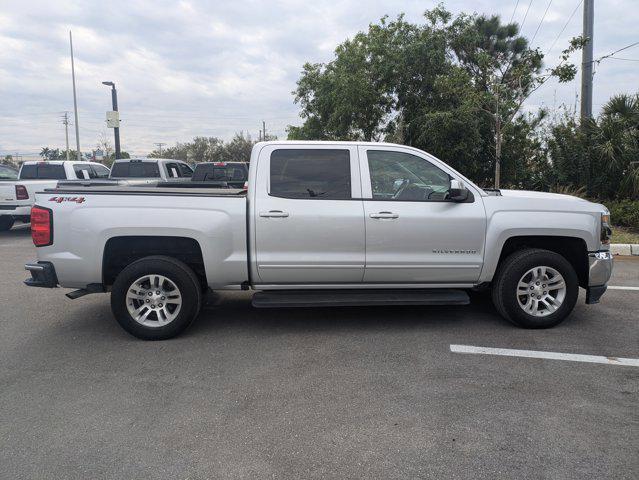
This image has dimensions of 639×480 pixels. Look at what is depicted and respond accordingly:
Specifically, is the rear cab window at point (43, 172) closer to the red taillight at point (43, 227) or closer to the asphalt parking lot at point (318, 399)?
A: the asphalt parking lot at point (318, 399)

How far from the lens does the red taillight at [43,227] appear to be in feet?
16.1

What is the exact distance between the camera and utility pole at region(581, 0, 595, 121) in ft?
45.6

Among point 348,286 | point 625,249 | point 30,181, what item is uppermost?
point 30,181

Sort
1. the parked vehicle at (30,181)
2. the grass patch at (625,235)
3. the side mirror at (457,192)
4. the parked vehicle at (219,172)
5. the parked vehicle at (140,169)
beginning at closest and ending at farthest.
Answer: the side mirror at (457,192), the grass patch at (625,235), the parked vehicle at (30,181), the parked vehicle at (219,172), the parked vehicle at (140,169)

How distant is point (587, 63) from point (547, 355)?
1224 centimetres

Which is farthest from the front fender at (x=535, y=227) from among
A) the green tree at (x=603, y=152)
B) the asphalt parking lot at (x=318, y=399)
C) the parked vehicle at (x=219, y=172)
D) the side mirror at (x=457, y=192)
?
the parked vehicle at (x=219, y=172)

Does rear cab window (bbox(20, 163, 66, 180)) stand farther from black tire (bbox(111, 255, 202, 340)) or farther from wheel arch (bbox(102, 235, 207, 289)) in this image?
black tire (bbox(111, 255, 202, 340))

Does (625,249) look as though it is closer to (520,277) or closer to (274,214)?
(520,277)

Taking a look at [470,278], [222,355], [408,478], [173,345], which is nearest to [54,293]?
[173,345]

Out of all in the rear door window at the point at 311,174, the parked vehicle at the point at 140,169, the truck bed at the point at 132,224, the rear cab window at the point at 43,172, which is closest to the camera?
the truck bed at the point at 132,224

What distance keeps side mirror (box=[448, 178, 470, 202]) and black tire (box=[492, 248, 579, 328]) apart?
81 cm

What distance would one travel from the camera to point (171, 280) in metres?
4.96

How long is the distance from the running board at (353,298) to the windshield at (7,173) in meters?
11.8

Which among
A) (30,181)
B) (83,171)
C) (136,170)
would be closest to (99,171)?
(83,171)
